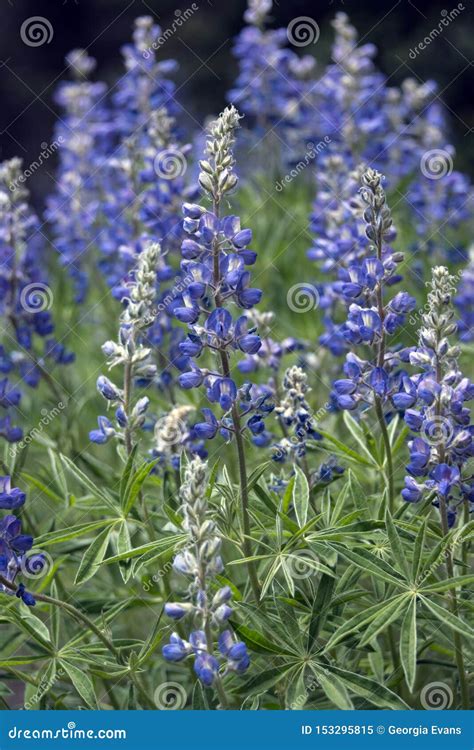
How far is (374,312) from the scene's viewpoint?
3.14 meters

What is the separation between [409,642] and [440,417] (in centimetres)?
61

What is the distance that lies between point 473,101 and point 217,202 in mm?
9638

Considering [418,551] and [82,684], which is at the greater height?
[418,551]

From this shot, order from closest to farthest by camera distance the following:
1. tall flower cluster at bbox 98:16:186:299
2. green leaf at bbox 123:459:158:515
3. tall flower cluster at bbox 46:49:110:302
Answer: green leaf at bbox 123:459:158:515
tall flower cluster at bbox 98:16:186:299
tall flower cluster at bbox 46:49:110:302

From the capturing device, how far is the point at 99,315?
23.0 feet

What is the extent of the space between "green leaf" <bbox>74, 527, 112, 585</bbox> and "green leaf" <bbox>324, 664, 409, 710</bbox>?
0.78 meters

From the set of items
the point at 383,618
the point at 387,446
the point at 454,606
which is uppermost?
the point at 387,446

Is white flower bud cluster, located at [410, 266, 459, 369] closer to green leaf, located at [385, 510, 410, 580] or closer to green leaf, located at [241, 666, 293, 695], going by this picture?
green leaf, located at [385, 510, 410, 580]

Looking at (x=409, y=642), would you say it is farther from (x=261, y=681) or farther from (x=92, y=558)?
(x=92, y=558)

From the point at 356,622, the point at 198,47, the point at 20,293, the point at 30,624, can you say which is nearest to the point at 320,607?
the point at 356,622

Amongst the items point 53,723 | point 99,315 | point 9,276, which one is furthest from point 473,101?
point 53,723

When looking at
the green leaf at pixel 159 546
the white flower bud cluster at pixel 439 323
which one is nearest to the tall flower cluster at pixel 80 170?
the green leaf at pixel 159 546

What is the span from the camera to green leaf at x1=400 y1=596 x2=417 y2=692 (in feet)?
8.77

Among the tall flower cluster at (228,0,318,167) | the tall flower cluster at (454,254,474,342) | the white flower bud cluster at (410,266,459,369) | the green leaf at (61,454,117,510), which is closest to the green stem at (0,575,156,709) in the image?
the green leaf at (61,454,117,510)
